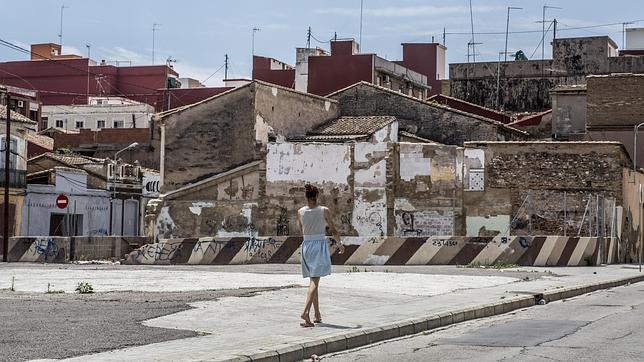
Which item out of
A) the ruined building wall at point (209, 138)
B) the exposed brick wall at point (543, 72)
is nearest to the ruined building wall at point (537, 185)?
the ruined building wall at point (209, 138)

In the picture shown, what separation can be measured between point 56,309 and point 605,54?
54.6 m

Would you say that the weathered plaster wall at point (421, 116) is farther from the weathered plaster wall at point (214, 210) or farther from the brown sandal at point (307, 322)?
the brown sandal at point (307, 322)

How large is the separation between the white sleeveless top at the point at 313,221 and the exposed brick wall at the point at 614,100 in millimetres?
36774

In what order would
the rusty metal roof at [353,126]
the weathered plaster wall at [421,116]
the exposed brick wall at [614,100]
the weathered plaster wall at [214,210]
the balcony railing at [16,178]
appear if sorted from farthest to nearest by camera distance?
the balcony railing at [16,178] → the exposed brick wall at [614,100] → the weathered plaster wall at [421,116] → the rusty metal roof at [353,126] → the weathered plaster wall at [214,210]

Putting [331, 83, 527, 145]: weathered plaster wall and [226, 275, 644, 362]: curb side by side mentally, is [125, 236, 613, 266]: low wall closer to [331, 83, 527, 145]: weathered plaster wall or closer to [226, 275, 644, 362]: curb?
[226, 275, 644, 362]: curb

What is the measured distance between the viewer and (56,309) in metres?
14.6

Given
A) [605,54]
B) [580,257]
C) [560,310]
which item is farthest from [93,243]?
[605,54]

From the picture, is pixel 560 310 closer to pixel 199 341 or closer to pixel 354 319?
pixel 354 319

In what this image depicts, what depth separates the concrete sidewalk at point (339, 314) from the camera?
36.9 ft

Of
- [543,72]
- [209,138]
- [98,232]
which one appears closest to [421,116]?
[209,138]

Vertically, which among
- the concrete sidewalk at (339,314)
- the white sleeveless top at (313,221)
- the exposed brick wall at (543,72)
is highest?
the exposed brick wall at (543,72)

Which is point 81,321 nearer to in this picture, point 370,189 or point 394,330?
point 394,330

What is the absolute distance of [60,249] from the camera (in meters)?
37.1

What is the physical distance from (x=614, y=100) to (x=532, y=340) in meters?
37.0
